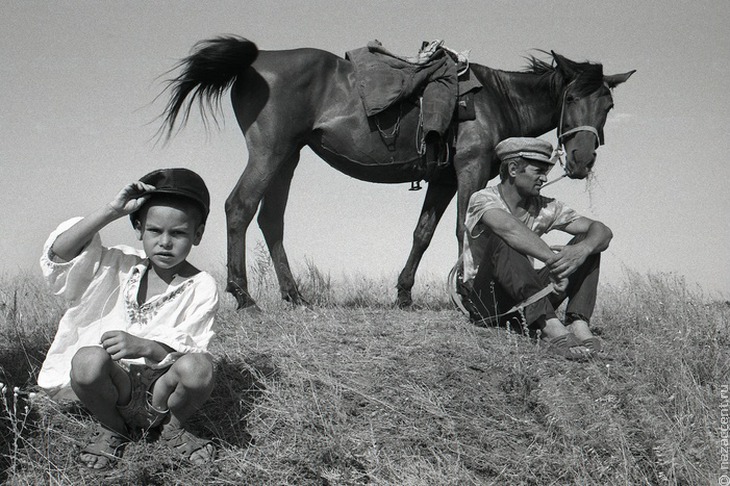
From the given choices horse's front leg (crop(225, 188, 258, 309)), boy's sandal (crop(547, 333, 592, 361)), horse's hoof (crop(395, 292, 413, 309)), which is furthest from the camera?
horse's hoof (crop(395, 292, 413, 309))

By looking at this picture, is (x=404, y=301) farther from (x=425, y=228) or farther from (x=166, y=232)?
(x=166, y=232)

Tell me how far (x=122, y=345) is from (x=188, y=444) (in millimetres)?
639

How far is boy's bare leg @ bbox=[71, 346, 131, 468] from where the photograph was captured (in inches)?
106

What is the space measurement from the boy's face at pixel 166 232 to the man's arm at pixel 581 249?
8.22 ft

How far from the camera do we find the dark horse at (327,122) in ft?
19.7

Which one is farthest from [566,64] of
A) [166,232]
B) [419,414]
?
[166,232]

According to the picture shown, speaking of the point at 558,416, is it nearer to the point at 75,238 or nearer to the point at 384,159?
the point at 75,238

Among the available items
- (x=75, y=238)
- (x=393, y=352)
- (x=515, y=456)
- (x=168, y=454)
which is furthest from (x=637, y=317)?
(x=75, y=238)

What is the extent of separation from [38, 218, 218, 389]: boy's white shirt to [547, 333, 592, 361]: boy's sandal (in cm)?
230

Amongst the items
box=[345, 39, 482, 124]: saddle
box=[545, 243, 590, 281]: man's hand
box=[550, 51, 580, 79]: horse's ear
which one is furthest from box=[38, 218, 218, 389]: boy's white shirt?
box=[550, 51, 580, 79]: horse's ear

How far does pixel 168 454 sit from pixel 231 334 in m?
1.77

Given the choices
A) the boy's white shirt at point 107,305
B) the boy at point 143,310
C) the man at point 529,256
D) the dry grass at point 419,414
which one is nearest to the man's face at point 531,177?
the man at point 529,256

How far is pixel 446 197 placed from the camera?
6.83 metres

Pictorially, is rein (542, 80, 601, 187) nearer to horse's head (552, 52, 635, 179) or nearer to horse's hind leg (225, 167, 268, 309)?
horse's head (552, 52, 635, 179)
